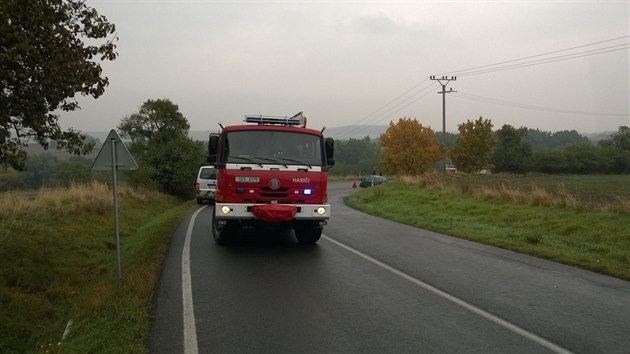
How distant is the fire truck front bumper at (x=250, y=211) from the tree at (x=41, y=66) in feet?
10.3

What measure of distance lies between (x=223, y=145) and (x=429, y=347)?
651cm

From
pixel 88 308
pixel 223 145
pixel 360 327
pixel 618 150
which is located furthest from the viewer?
pixel 618 150

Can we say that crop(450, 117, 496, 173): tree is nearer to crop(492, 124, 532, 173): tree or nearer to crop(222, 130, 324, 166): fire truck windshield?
crop(492, 124, 532, 173): tree

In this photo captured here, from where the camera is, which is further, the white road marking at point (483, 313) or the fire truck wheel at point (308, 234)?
the fire truck wheel at point (308, 234)

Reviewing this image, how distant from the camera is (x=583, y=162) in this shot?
7450 cm

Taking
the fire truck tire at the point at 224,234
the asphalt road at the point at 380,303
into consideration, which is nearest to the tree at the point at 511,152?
the asphalt road at the point at 380,303

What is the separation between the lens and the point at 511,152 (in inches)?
3152

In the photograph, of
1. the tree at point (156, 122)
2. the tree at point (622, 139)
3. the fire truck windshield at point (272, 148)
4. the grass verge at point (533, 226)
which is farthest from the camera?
the tree at point (622, 139)

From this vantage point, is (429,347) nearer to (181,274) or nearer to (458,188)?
(181,274)

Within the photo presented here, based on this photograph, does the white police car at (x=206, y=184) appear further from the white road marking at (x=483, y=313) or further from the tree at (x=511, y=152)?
the tree at (x=511, y=152)

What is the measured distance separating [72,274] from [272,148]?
4.97m

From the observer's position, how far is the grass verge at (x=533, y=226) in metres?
9.92

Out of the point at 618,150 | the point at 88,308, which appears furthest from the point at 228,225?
the point at 618,150

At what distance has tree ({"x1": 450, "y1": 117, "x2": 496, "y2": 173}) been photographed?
6319 centimetres
